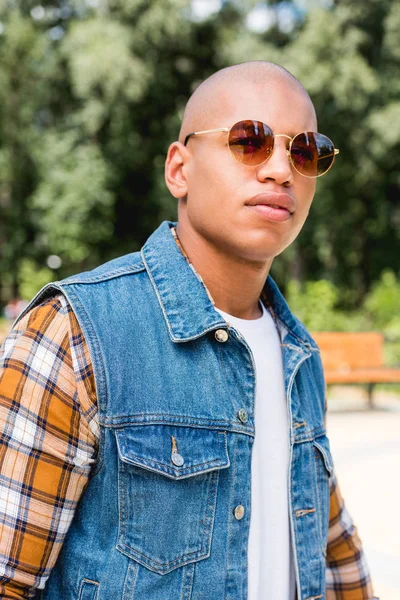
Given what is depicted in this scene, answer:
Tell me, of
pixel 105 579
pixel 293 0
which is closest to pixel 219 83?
pixel 105 579

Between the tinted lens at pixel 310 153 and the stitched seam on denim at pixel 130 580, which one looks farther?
the tinted lens at pixel 310 153

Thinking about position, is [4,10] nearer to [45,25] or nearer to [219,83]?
[45,25]

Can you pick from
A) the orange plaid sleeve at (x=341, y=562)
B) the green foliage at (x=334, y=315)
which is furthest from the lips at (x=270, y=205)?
the green foliage at (x=334, y=315)

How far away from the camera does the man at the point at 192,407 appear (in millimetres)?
1267

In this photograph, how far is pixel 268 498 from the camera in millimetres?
1523

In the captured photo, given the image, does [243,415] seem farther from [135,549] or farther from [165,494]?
[135,549]

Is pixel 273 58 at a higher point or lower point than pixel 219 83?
higher

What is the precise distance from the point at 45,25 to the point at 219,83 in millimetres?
23462

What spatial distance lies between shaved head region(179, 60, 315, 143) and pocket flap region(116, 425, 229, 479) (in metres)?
0.74

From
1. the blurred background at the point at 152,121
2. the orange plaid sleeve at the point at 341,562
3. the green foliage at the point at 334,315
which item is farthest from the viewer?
the blurred background at the point at 152,121

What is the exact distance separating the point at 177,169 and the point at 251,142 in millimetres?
248

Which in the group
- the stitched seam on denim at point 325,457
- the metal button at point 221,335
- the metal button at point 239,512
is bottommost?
the metal button at point 239,512

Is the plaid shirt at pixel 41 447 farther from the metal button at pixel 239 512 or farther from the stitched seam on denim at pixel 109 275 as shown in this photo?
the metal button at pixel 239 512

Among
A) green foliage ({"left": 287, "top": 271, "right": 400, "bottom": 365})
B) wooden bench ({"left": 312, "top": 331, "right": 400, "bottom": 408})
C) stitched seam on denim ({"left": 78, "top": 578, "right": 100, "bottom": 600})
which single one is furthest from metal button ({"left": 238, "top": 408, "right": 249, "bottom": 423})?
green foliage ({"left": 287, "top": 271, "right": 400, "bottom": 365})
